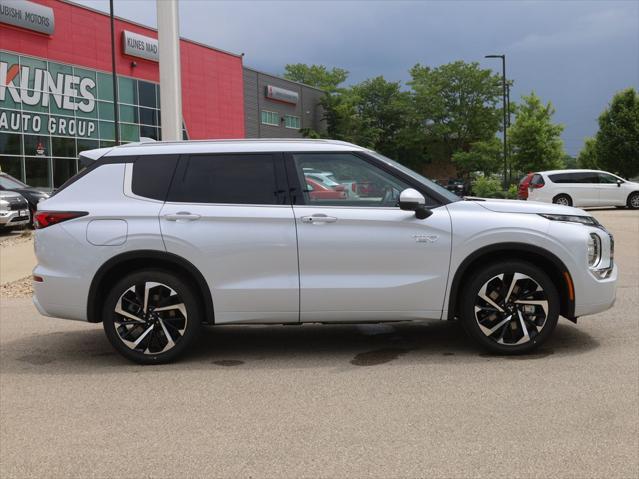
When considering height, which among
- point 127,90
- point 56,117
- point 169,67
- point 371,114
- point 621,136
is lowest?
point 169,67

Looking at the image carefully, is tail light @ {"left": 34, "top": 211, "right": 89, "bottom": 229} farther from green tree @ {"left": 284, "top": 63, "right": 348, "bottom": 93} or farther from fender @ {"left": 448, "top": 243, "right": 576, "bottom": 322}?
green tree @ {"left": 284, "top": 63, "right": 348, "bottom": 93}

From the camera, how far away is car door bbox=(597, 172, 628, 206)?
2478cm

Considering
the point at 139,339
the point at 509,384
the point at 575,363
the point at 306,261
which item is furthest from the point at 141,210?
the point at 575,363

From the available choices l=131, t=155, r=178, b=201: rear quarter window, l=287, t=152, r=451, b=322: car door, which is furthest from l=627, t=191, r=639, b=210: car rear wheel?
l=131, t=155, r=178, b=201: rear quarter window

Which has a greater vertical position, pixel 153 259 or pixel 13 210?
pixel 13 210

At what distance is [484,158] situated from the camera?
6462cm

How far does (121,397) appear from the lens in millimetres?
4586

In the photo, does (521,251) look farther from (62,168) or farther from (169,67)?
(62,168)

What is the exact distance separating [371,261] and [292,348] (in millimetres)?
1201

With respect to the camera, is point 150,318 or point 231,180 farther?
point 231,180

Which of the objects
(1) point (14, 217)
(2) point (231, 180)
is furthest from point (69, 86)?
(2) point (231, 180)

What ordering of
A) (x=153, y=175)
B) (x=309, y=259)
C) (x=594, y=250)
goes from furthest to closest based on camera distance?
1. (x=153, y=175)
2. (x=594, y=250)
3. (x=309, y=259)

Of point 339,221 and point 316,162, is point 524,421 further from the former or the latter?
point 316,162

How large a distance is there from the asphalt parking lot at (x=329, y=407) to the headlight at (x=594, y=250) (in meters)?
0.74
